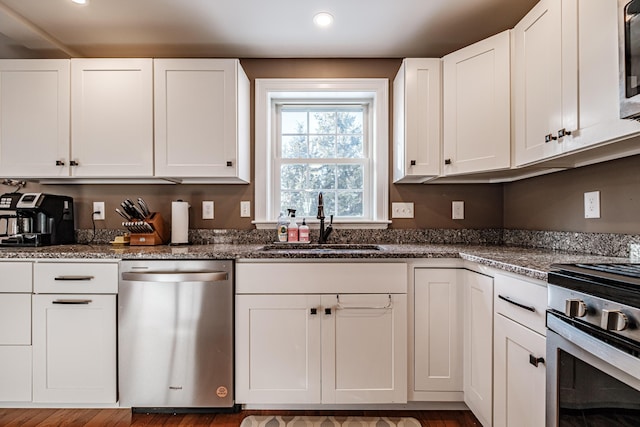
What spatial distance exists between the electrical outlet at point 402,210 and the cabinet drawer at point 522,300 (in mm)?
1006

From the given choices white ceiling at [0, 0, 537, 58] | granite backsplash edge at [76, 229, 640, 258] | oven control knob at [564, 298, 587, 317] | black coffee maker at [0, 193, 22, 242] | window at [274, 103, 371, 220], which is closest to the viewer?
oven control knob at [564, 298, 587, 317]

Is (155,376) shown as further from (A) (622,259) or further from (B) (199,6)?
(A) (622,259)

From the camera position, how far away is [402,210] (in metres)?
2.43

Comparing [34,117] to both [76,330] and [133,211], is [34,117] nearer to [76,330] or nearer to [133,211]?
[133,211]

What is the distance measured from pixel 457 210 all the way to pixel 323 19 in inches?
62.8

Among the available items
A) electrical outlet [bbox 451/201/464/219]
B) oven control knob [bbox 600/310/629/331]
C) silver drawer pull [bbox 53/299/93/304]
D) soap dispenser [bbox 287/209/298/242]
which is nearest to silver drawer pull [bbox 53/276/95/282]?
silver drawer pull [bbox 53/299/93/304]

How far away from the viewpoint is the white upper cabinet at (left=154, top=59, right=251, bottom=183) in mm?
2068

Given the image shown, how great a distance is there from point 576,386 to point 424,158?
1429mm

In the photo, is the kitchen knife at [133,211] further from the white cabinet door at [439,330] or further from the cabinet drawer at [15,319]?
the white cabinet door at [439,330]

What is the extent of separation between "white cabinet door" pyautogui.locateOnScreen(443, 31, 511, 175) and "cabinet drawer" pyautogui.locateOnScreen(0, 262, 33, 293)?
250 cm

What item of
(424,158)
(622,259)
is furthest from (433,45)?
(622,259)

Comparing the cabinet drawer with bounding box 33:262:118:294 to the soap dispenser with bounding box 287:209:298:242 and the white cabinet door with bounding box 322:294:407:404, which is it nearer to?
the soap dispenser with bounding box 287:209:298:242

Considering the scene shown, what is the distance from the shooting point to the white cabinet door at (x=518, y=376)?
1.18 meters

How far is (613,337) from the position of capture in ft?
2.69
